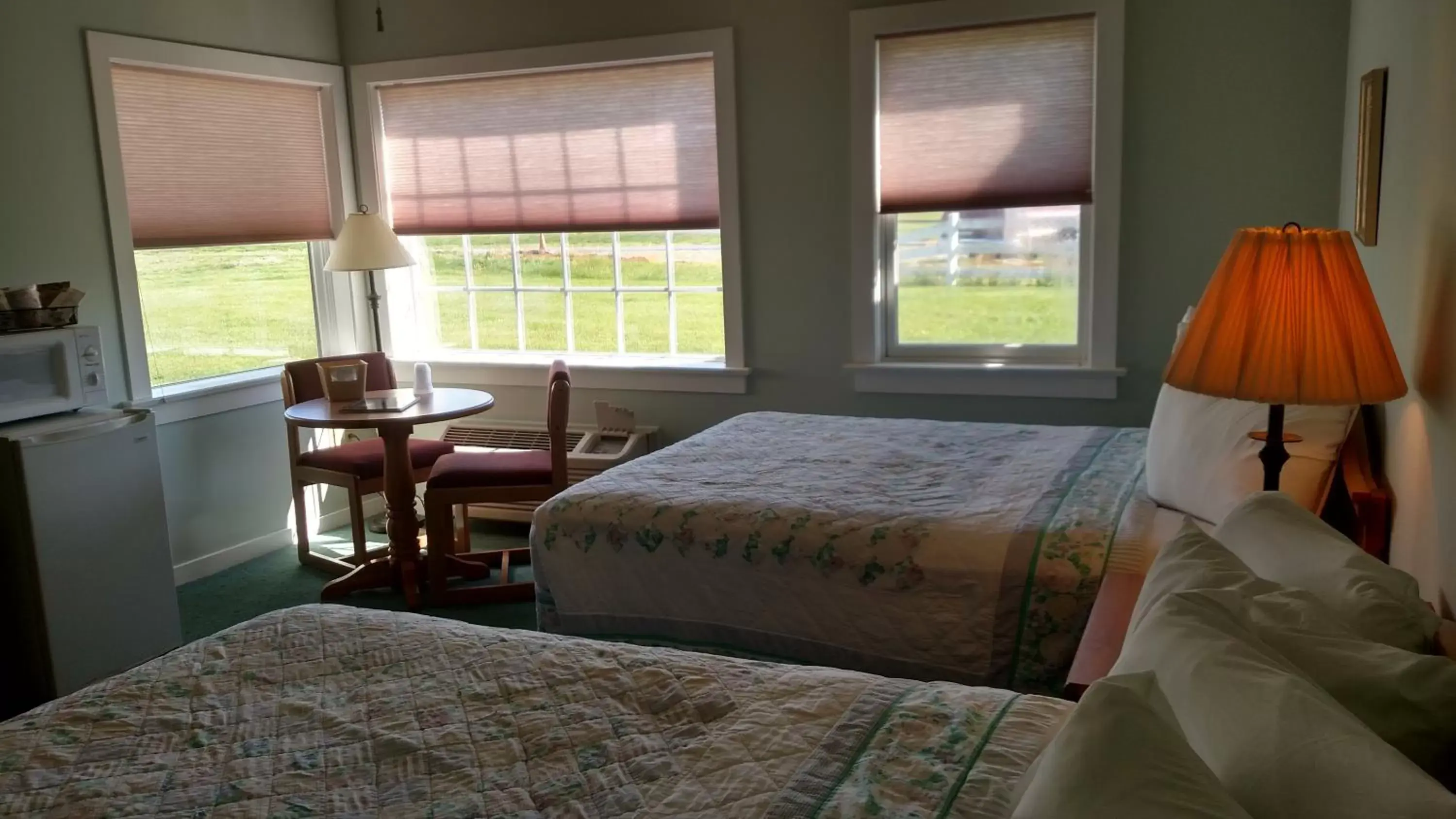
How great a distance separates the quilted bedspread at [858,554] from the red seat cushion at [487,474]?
97cm

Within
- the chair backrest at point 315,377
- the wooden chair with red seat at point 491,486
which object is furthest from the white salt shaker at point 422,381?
the wooden chair with red seat at point 491,486

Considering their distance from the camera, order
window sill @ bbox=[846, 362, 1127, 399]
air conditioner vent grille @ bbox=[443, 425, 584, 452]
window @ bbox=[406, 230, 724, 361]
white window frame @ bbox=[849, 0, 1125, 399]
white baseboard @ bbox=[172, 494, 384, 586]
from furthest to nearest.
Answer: air conditioner vent grille @ bbox=[443, 425, 584, 452] < window @ bbox=[406, 230, 724, 361] < white baseboard @ bbox=[172, 494, 384, 586] < window sill @ bbox=[846, 362, 1127, 399] < white window frame @ bbox=[849, 0, 1125, 399]

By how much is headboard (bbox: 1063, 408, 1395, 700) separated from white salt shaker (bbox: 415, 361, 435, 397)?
2961 mm

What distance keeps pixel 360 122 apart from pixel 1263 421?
14.0ft

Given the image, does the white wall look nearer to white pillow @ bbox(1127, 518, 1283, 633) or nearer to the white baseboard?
white pillow @ bbox(1127, 518, 1283, 633)

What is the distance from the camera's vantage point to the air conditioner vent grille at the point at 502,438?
16.0 ft

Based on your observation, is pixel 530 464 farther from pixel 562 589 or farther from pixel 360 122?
pixel 360 122

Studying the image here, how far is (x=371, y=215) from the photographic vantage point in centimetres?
450

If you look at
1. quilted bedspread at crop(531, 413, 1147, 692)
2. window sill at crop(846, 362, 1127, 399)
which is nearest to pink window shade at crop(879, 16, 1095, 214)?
window sill at crop(846, 362, 1127, 399)

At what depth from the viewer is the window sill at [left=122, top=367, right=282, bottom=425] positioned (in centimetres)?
423

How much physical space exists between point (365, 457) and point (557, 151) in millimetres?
1600

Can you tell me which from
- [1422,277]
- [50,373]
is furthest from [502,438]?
[1422,277]

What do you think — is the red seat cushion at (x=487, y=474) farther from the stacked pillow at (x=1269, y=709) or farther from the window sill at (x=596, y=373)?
the stacked pillow at (x=1269, y=709)

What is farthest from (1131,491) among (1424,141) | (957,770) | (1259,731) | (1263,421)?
(1259,731)
